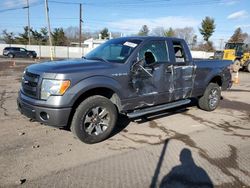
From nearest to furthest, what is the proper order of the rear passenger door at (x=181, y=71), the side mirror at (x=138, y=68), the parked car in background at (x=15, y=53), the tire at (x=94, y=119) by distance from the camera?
the tire at (x=94, y=119)
the side mirror at (x=138, y=68)
the rear passenger door at (x=181, y=71)
the parked car in background at (x=15, y=53)

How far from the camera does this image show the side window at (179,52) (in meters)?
6.50

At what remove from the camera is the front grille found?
4758 millimetres

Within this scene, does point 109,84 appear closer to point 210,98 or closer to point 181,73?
point 181,73

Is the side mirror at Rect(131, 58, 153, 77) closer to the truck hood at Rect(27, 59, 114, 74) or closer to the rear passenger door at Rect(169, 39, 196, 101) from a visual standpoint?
the truck hood at Rect(27, 59, 114, 74)

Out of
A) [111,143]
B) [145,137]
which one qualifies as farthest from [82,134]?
[145,137]

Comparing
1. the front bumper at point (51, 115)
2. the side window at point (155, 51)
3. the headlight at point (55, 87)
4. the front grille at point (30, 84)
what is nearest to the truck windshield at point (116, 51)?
the side window at point (155, 51)

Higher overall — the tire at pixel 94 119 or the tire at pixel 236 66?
the tire at pixel 94 119

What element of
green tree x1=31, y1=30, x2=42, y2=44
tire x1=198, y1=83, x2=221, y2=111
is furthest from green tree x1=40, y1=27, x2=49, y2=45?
tire x1=198, y1=83, x2=221, y2=111

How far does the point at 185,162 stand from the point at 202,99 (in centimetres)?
370

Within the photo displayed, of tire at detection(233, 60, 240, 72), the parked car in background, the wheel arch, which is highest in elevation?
the wheel arch

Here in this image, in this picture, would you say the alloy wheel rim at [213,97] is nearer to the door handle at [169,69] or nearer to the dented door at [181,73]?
the dented door at [181,73]

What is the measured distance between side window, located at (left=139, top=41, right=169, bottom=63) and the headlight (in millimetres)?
1817

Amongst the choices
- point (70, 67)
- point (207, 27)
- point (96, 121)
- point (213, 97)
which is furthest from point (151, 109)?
point (207, 27)

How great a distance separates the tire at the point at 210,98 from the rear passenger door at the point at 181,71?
91cm
